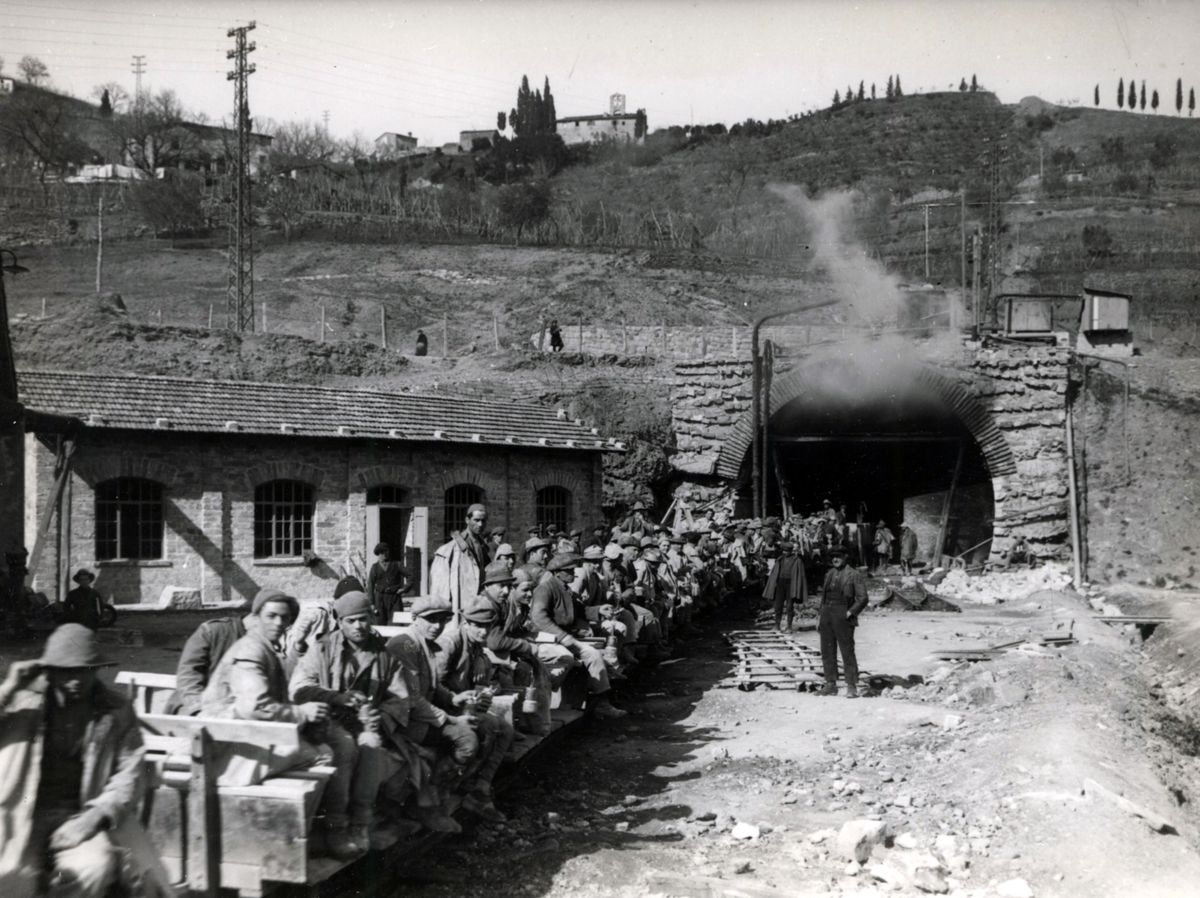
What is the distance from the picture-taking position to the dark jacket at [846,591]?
11992mm

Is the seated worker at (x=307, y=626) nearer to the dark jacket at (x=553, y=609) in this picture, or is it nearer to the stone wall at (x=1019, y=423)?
the dark jacket at (x=553, y=609)

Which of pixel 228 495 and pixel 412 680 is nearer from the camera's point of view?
pixel 412 680

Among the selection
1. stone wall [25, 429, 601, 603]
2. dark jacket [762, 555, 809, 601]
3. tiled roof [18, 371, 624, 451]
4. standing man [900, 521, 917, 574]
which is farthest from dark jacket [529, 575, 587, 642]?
standing man [900, 521, 917, 574]

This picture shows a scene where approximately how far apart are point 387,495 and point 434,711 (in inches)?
584

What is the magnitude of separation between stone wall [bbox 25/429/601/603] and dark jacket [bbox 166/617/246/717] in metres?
12.5

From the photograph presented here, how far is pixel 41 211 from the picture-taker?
53.7 m

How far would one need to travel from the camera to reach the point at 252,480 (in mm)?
19641

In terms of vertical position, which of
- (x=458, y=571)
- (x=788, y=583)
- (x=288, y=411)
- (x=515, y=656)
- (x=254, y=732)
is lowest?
(x=788, y=583)

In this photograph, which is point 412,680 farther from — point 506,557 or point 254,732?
point 506,557

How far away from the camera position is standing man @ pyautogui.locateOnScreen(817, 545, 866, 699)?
11.9 meters

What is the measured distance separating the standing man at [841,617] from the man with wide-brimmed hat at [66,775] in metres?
8.48

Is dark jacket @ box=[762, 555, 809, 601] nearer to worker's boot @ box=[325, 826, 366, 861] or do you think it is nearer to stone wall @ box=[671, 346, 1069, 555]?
stone wall @ box=[671, 346, 1069, 555]

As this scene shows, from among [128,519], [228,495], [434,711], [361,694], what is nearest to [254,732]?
[361,694]

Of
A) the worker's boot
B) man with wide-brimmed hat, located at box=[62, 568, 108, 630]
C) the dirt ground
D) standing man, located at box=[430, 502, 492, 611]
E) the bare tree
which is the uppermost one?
the bare tree
